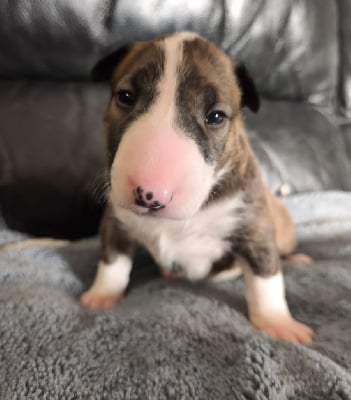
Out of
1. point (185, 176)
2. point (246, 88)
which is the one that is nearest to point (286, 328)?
point (185, 176)

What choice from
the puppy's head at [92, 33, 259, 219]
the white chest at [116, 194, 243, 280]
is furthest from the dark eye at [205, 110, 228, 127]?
the white chest at [116, 194, 243, 280]

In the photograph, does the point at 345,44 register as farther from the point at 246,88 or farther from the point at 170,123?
the point at 170,123

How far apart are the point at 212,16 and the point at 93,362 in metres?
1.54

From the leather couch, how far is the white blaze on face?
28.1 inches

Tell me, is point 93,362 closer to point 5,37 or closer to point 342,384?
point 342,384

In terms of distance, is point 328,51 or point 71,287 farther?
point 328,51

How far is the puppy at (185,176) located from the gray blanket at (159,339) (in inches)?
3.1

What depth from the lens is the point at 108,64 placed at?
1268mm

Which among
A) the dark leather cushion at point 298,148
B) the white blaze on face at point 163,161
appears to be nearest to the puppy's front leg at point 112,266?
the white blaze on face at point 163,161

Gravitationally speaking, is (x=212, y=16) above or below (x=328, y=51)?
above

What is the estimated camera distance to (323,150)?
2189 millimetres

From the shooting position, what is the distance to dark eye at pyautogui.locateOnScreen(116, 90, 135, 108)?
3.35 ft

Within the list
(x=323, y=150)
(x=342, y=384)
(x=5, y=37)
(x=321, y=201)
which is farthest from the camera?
(x=323, y=150)

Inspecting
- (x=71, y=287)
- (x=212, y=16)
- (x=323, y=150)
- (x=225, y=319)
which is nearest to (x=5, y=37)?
(x=212, y=16)
